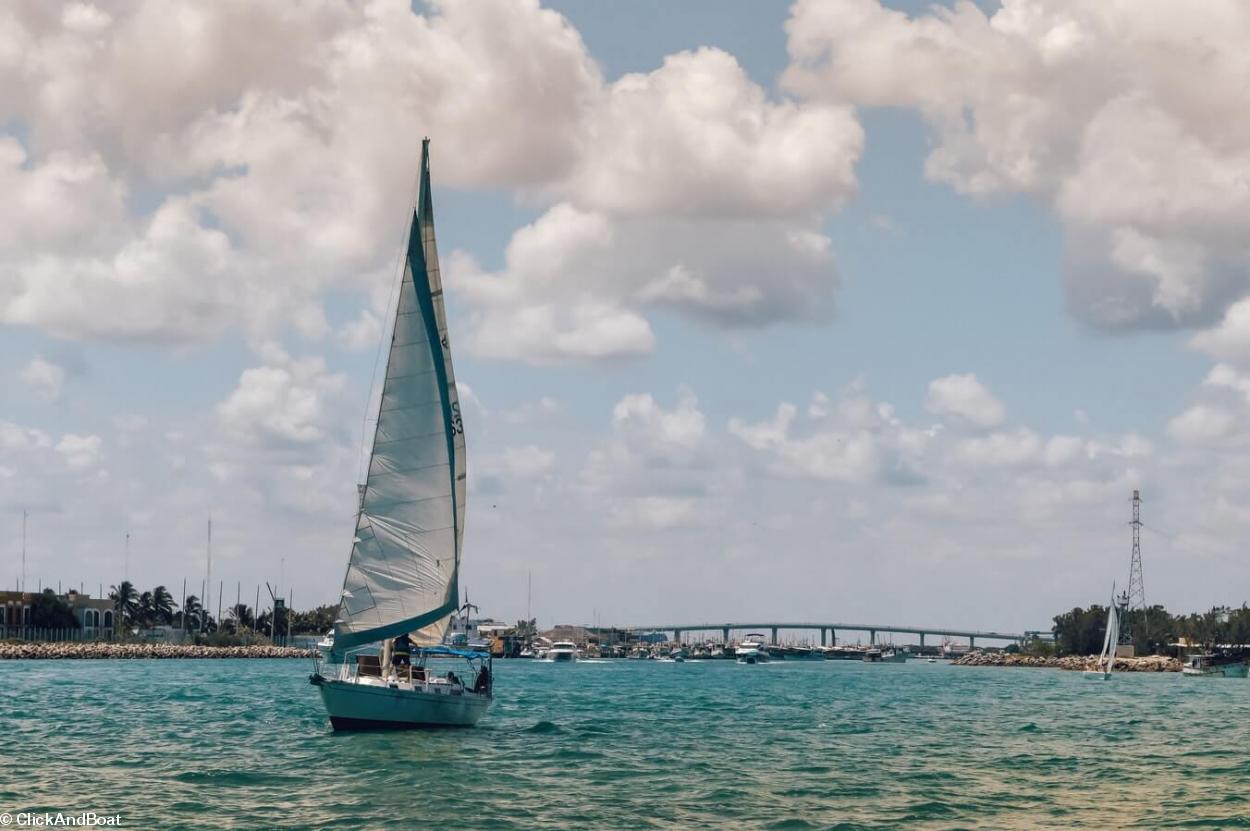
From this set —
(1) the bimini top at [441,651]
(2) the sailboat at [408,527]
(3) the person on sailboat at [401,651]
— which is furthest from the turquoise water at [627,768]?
(1) the bimini top at [441,651]

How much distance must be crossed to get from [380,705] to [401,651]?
3841mm

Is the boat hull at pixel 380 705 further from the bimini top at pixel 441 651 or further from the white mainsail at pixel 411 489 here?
the bimini top at pixel 441 651

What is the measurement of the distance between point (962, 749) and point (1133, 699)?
63254 millimetres

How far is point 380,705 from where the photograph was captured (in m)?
57.5

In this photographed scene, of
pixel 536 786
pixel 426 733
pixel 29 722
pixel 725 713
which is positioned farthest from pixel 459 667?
pixel 536 786

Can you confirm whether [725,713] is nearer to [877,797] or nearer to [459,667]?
[877,797]

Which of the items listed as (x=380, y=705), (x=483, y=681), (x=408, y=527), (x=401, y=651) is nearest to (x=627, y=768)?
(x=380, y=705)

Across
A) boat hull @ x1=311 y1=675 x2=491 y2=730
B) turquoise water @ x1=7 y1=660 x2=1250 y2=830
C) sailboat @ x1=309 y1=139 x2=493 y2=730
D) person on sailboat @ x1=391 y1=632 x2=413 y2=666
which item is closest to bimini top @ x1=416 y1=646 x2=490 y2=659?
person on sailboat @ x1=391 y1=632 x2=413 y2=666

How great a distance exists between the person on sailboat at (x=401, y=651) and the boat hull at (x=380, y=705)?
5.67 ft

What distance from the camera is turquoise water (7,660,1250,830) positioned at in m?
41.2

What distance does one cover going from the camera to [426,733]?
5909 centimetres

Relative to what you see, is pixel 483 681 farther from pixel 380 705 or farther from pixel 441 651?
pixel 380 705

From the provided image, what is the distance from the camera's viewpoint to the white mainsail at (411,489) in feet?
192

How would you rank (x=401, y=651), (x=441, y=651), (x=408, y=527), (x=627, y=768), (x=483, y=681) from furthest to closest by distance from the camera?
(x=483, y=681)
(x=441, y=651)
(x=401, y=651)
(x=408, y=527)
(x=627, y=768)
